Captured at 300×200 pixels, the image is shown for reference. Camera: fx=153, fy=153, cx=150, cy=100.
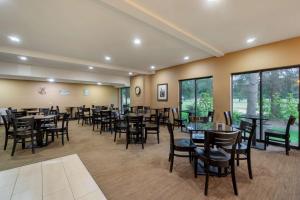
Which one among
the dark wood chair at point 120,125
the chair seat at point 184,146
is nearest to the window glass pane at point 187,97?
the dark wood chair at point 120,125

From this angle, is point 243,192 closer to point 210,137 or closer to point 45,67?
point 210,137

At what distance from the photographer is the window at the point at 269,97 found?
4133 millimetres

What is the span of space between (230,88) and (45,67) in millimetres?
7868

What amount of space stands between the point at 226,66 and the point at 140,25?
11.8 feet

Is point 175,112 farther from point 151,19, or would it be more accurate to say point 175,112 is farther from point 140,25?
point 151,19

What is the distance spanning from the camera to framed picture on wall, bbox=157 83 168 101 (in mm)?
7804

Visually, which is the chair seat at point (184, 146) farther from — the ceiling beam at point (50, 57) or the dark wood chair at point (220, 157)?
the ceiling beam at point (50, 57)

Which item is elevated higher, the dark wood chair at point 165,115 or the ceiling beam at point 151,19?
the ceiling beam at point 151,19

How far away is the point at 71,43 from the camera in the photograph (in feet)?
14.3

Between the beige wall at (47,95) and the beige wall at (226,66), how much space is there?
17.8 feet

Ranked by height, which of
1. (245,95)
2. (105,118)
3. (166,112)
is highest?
(245,95)

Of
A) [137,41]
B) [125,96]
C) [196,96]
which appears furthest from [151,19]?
[125,96]

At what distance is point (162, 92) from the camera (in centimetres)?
801

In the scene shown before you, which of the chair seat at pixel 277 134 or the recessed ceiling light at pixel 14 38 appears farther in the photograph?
the recessed ceiling light at pixel 14 38
